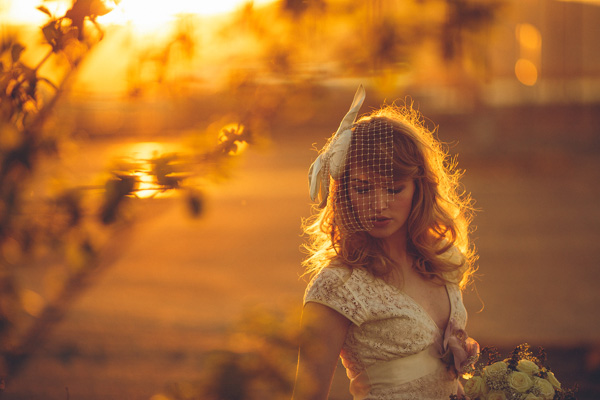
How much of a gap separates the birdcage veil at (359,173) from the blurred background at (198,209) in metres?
0.13

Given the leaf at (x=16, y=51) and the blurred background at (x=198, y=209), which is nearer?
the blurred background at (x=198, y=209)

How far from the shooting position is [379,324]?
1.96m

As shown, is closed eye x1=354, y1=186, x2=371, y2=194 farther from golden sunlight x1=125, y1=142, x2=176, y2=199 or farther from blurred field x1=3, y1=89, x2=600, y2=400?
golden sunlight x1=125, y1=142, x2=176, y2=199

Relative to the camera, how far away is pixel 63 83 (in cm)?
176

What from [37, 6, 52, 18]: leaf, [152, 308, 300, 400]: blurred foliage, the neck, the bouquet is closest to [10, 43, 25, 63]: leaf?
[37, 6, 52, 18]: leaf

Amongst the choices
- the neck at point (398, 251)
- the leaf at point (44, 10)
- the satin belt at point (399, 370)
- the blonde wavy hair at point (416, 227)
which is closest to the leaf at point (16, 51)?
the leaf at point (44, 10)

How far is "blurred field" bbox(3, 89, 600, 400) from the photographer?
4.75 m

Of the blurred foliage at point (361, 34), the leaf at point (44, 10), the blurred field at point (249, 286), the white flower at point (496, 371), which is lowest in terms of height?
the blurred field at point (249, 286)

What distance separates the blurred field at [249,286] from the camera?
4.75 meters

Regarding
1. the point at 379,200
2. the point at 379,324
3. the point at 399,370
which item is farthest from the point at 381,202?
the point at 399,370

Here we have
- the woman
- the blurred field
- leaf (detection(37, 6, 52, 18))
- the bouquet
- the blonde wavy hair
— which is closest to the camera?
leaf (detection(37, 6, 52, 18))

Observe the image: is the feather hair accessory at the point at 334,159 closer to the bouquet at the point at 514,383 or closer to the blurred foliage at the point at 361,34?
the blurred foliage at the point at 361,34

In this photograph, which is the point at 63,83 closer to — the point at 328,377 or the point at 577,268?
the point at 328,377

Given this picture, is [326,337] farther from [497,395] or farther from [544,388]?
[544,388]
